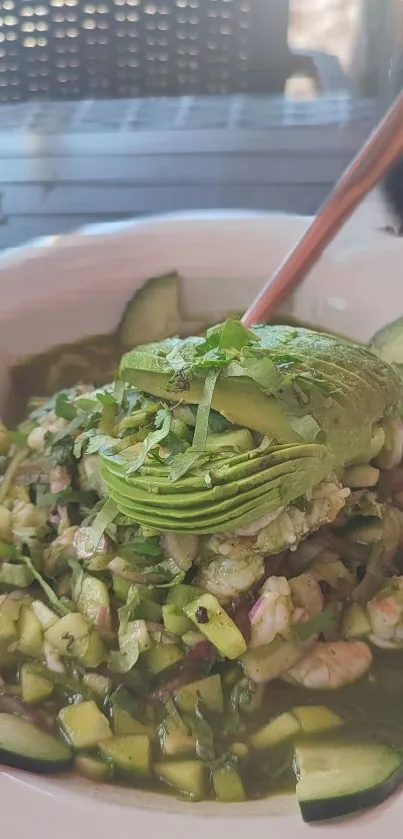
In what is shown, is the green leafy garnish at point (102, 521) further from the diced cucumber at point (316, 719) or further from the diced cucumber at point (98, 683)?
the diced cucumber at point (316, 719)

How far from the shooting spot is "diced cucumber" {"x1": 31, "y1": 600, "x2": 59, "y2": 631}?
972 millimetres

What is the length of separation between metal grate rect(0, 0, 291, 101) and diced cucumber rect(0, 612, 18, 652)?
1.61 m

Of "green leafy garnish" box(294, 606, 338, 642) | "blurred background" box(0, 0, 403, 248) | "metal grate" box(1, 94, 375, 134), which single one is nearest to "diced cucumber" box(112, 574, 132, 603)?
"green leafy garnish" box(294, 606, 338, 642)

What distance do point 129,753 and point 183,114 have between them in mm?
1727

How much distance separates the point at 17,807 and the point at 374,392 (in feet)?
1.95

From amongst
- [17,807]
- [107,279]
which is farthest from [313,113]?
[17,807]

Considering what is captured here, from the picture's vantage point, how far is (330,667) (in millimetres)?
944

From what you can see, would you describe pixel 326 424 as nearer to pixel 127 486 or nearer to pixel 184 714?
pixel 127 486

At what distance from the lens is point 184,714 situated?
91 cm

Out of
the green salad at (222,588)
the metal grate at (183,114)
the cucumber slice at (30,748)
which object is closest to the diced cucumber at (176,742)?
the green salad at (222,588)

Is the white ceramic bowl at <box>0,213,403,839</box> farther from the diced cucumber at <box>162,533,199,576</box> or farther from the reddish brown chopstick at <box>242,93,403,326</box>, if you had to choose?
the diced cucumber at <box>162,533,199,576</box>

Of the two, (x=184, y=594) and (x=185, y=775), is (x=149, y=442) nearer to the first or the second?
(x=184, y=594)

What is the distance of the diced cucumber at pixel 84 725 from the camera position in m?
0.88

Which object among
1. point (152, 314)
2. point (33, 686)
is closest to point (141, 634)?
point (33, 686)
